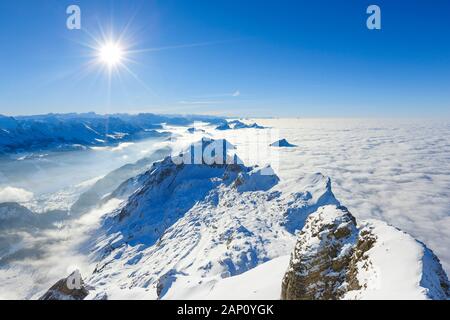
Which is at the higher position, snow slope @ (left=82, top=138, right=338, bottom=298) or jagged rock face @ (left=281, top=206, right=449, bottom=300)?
jagged rock face @ (left=281, top=206, right=449, bottom=300)

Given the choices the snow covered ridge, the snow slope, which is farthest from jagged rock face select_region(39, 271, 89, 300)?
the snow slope

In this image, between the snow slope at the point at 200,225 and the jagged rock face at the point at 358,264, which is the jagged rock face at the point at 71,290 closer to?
the snow slope at the point at 200,225

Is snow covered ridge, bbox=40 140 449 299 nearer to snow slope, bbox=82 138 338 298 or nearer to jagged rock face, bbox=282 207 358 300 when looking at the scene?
jagged rock face, bbox=282 207 358 300

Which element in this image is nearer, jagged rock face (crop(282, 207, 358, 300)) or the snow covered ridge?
the snow covered ridge

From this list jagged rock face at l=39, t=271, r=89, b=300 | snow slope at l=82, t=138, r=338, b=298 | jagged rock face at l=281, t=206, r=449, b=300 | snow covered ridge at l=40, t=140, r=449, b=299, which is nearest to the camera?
jagged rock face at l=281, t=206, r=449, b=300

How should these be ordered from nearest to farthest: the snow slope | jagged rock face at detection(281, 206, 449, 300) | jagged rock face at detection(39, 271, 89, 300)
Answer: jagged rock face at detection(281, 206, 449, 300)
jagged rock face at detection(39, 271, 89, 300)
the snow slope

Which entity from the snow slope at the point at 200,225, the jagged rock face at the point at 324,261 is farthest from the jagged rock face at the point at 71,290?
the jagged rock face at the point at 324,261

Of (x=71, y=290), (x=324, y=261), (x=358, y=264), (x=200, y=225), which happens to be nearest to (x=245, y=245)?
(x=71, y=290)
